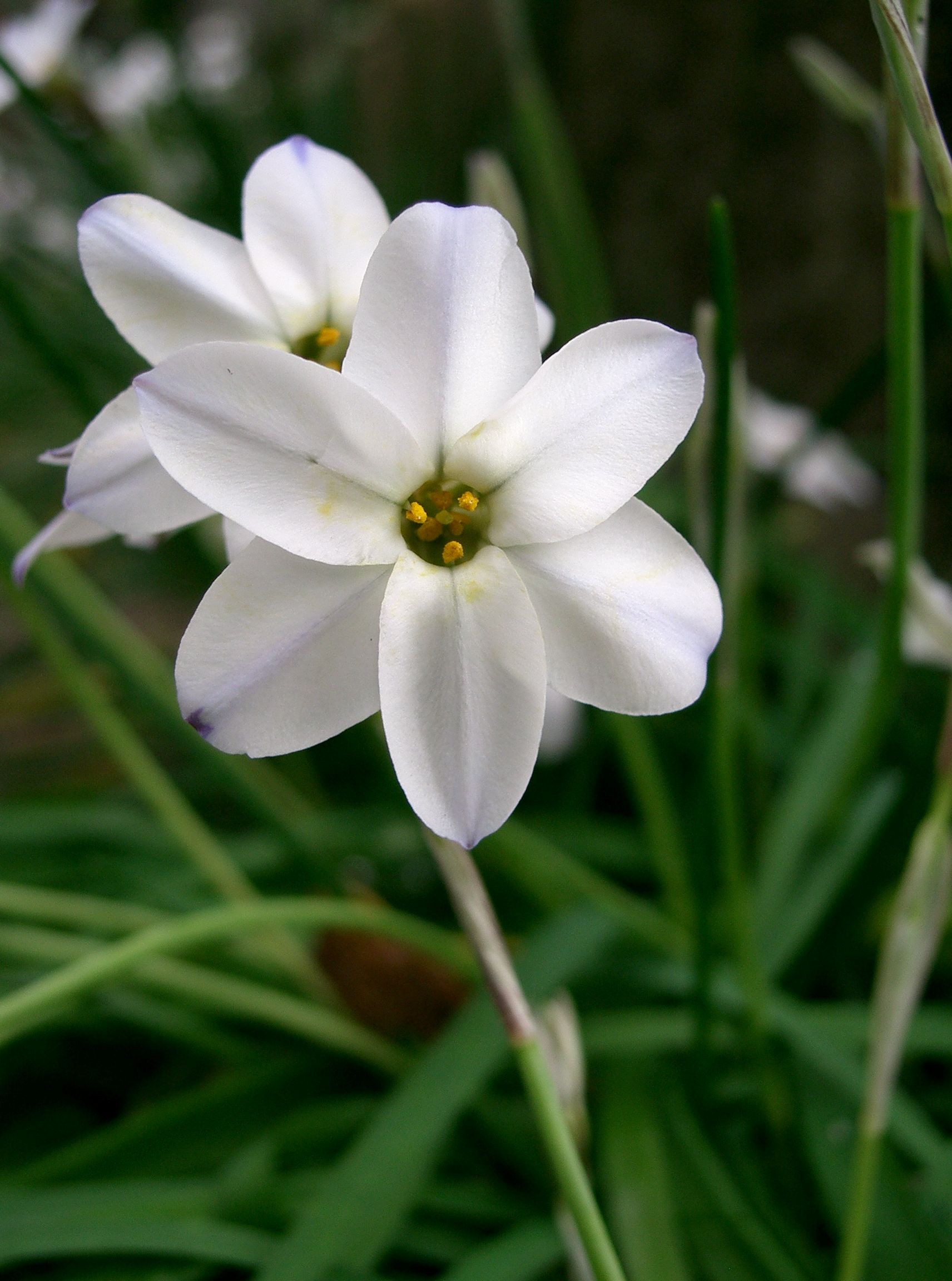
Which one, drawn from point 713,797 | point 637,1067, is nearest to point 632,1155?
point 637,1067

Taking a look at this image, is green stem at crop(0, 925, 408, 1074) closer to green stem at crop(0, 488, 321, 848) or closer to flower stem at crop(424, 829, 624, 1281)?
green stem at crop(0, 488, 321, 848)

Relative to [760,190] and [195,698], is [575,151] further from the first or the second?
[195,698]

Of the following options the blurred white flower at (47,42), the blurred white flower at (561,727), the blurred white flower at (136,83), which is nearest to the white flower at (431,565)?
the blurred white flower at (561,727)

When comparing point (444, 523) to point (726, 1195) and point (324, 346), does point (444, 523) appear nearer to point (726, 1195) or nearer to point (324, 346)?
point (324, 346)

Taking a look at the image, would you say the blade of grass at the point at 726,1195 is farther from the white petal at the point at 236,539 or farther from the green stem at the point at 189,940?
the white petal at the point at 236,539

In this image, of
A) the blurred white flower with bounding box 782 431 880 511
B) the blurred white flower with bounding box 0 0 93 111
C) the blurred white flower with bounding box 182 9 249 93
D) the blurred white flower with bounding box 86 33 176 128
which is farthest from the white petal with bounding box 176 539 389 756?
the blurred white flower with bounding box 182 9 249 93
